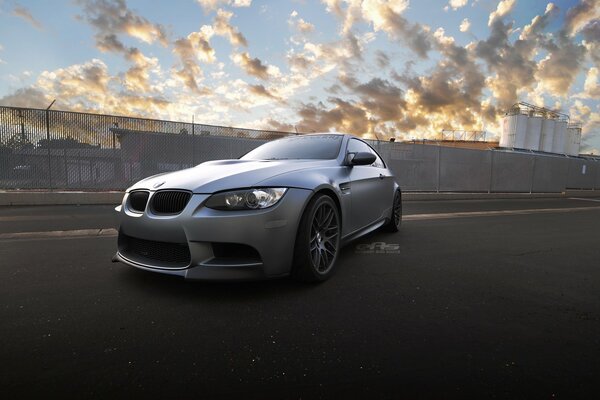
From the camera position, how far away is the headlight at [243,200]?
2510mm

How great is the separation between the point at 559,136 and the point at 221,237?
6078 cm

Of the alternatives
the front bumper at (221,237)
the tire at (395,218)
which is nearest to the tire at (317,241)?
the front bumper at (221,237)

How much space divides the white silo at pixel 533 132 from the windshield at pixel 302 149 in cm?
5293

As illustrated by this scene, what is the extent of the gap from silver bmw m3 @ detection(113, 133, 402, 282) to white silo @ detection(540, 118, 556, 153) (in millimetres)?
56017

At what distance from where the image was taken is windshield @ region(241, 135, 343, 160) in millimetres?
3830

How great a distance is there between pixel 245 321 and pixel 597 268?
147 inches

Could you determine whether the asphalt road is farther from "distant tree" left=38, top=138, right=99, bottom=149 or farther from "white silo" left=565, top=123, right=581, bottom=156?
"white silo" left=565, top=123, right=581, bottom=156

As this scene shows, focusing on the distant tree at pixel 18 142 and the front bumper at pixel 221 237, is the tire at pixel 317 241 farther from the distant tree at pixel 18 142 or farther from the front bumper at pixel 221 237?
the distant tree at pixel 18 142

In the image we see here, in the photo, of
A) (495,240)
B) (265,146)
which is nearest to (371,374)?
(265,146)

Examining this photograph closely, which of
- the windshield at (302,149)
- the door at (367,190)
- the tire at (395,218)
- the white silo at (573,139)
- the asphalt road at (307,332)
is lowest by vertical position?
the asphalt road at (307,332)

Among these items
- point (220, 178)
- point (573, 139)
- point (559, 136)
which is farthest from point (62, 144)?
point (573, 139)

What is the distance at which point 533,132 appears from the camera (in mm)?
47812

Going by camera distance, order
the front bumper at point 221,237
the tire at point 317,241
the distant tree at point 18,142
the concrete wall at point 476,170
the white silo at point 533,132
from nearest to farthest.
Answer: the front bumper at point 221,237, the tire at point 317,241, the distant tree at point 18,142, the concrete wall at point 476,170, the white silo at point 533,132

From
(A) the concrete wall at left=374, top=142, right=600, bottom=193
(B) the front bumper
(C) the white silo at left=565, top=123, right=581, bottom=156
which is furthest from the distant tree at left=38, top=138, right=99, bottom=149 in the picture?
(C) the white silo at left=565, top=123, right=581, bottom=156
